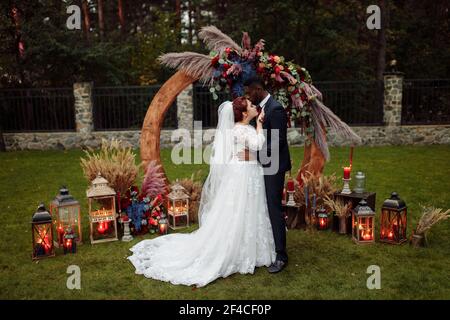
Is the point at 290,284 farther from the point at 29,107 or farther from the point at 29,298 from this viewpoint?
the point at 29,107

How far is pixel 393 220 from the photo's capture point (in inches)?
225

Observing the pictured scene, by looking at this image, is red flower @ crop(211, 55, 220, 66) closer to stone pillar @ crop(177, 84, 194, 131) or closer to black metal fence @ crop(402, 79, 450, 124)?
stone pillar @ crop(177, 84, 194, 131)

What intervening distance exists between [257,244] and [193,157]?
791cm

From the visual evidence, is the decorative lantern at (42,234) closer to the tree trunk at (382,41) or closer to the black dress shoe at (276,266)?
the black dress shoe at (276,266)

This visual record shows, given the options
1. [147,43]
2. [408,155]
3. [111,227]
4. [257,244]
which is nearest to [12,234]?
[111,227]

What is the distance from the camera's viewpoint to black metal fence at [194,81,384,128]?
48.1 feet

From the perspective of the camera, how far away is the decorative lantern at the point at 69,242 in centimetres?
560

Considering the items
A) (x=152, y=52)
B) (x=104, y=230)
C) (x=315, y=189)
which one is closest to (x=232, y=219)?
(x=315, y=189)

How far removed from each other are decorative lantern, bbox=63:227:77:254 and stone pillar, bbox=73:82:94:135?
9.28 meters

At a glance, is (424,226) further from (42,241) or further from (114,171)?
(42,241)

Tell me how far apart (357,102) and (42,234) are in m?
13.3

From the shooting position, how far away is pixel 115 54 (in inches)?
643

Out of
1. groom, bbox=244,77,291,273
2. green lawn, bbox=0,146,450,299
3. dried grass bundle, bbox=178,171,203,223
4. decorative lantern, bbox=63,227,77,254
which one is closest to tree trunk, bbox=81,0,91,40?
green lawn, bbox=0,146,450,299

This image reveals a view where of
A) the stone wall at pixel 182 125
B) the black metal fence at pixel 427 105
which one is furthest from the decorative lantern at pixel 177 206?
the black metal fence at pixel 427 105
